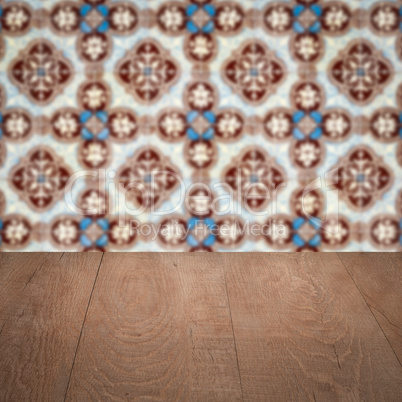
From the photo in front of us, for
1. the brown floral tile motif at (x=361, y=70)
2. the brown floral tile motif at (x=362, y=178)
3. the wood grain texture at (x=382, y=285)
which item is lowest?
the wood grain texture at (x=382, y=285)

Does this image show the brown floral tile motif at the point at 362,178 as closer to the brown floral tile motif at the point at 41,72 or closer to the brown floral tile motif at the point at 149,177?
the brown floral tile motif at the point at 149,177

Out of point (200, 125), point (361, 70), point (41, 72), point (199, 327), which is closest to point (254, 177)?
point (200, 125)

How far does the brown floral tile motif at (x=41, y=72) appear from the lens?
4.56ft

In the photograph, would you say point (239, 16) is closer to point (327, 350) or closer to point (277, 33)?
point (277, 33)

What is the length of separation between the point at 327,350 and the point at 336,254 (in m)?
0.54

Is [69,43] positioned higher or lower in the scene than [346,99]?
higher

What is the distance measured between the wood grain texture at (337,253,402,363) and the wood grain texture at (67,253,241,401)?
320 millimetres

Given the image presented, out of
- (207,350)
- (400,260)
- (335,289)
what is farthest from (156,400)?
(400,260)

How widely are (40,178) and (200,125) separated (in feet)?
1.54

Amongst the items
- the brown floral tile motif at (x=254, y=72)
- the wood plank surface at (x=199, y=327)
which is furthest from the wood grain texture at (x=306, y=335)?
the brown floral tile motif at (x=254, y=72)

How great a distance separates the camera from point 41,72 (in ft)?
4.58

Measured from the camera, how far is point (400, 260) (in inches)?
55.3

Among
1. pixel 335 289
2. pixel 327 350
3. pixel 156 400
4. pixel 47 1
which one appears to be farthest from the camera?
pixel 47 1

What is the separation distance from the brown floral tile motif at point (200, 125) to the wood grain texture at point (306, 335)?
0.18 meters
